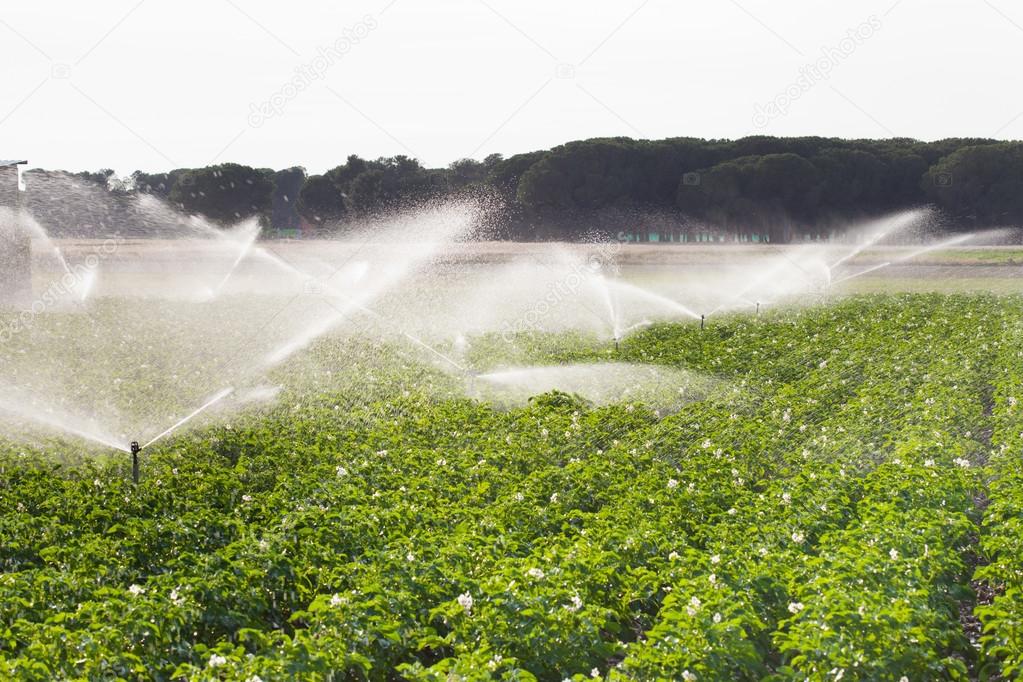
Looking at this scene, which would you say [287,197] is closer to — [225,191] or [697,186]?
[225,191]

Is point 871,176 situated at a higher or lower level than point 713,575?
higher

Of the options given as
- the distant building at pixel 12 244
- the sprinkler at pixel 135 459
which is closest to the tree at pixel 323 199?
the distant building at pixel 12 244

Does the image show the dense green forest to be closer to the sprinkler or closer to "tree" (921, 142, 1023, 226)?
"tree" (921, 142, 1023, 226)

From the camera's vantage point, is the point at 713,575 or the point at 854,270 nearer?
the point at 713,575

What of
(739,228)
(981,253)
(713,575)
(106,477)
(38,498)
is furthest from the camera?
(739,228)

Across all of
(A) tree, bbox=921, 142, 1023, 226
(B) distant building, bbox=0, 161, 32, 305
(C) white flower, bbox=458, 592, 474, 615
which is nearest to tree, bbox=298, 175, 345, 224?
(A) tree, bbox=921, 142, 1023, 226

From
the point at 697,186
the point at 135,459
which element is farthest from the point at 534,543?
the point at 697,186

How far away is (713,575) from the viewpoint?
26.0 ft

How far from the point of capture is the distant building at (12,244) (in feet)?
117

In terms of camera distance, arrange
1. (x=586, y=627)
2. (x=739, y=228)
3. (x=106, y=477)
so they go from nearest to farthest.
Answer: (x=586, y=627) → (x=106, y=477) → (x=739, y=228)

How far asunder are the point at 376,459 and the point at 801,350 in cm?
1234

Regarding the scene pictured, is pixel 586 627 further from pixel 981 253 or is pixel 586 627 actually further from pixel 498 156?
pixel 498 156

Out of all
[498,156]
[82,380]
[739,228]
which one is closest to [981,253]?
[739,228]

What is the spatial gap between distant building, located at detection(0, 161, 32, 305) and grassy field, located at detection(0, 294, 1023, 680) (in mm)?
22842
